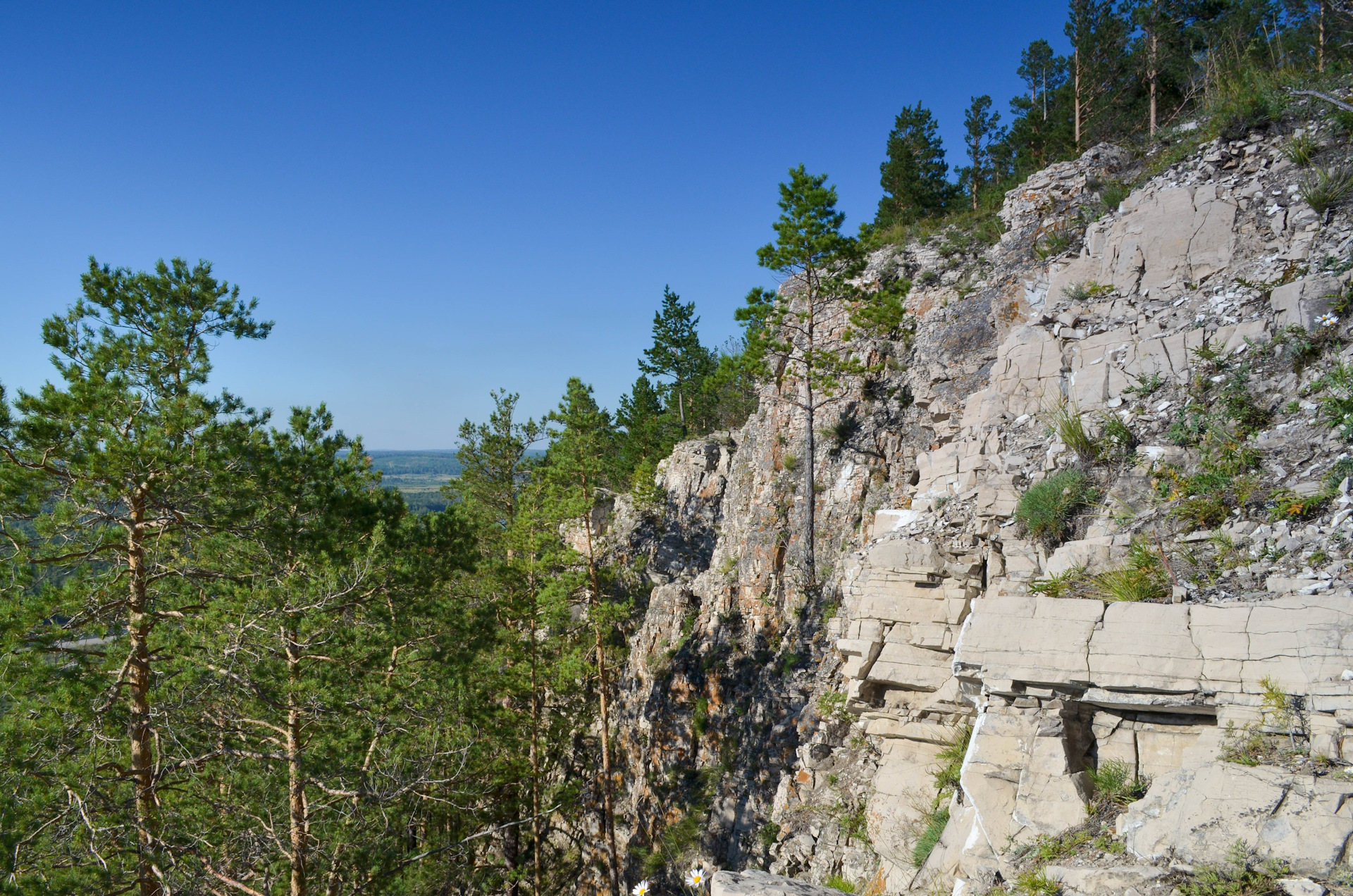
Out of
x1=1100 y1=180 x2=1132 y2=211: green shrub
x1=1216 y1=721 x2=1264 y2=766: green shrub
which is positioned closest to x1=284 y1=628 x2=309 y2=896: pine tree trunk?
x1=1216 y1=721 x2=1264 y2=766: green shrub

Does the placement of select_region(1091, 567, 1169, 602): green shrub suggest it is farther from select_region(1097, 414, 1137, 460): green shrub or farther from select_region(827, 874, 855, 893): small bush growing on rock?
select_region(827, 874, 855, 893): small bush growing on rock

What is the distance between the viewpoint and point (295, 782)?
10.0 m

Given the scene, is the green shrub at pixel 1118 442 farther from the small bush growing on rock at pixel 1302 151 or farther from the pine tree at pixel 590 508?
the pine tree at pixel 590 508

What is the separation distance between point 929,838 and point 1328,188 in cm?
1021

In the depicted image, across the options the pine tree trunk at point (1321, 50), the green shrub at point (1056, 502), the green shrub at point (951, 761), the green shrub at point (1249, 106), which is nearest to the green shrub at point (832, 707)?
the green shrub at point (951, 761)

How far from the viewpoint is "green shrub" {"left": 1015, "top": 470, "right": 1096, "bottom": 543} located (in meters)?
8.06

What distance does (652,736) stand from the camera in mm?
21156

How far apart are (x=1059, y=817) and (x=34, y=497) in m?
12.1

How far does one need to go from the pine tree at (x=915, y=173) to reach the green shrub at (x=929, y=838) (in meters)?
27.1

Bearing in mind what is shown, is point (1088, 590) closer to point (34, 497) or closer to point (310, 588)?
point (310, 588)

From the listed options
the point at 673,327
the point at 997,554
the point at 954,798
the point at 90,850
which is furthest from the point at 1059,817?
the point at 673,327

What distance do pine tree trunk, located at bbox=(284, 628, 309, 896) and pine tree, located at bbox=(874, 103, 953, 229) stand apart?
2831 cm

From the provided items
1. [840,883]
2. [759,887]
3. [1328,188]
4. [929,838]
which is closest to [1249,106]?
[1328,188]

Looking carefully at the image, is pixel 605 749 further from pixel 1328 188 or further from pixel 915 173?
pixel 915 173
